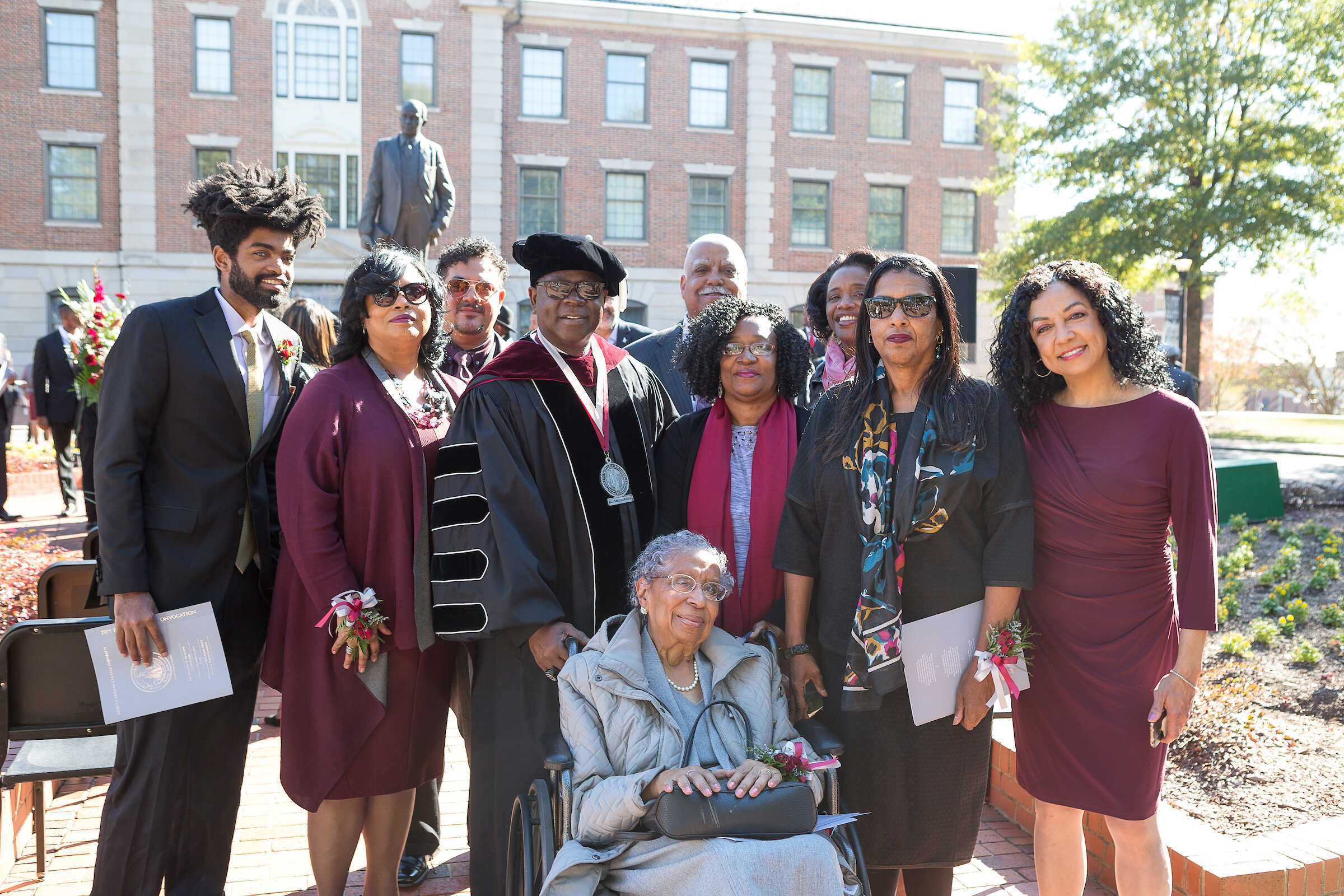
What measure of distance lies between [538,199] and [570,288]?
2081 centimetres

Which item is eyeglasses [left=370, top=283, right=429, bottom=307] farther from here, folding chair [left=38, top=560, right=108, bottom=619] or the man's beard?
folding chair [left=38, top=560, right=108, bottom=619]

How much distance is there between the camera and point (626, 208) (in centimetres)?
2381

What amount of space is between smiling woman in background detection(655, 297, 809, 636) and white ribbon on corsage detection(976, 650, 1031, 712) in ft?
2.08

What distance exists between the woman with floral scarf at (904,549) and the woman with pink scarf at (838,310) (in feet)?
2.48

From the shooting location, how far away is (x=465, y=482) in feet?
9.80

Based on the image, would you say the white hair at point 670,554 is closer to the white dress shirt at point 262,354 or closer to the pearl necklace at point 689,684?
the pearl necklace at point 689,684

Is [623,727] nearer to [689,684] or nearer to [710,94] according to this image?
[689,684]

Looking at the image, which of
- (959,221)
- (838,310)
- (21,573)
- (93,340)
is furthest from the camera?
(959,221)

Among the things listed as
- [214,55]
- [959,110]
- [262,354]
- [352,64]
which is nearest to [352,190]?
[352,64]

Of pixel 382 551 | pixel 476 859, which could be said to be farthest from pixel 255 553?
pixel 476 859

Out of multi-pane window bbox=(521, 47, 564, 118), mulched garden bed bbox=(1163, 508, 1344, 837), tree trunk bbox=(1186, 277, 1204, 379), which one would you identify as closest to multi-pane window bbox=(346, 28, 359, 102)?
multi-pane window bbox=(521, 47, 564, 118)

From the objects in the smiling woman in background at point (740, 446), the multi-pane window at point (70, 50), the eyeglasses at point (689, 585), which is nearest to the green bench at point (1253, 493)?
the smiling woman in background at point (740, 446)

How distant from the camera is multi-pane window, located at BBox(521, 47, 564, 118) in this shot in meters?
23.0

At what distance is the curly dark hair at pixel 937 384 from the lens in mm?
2744
